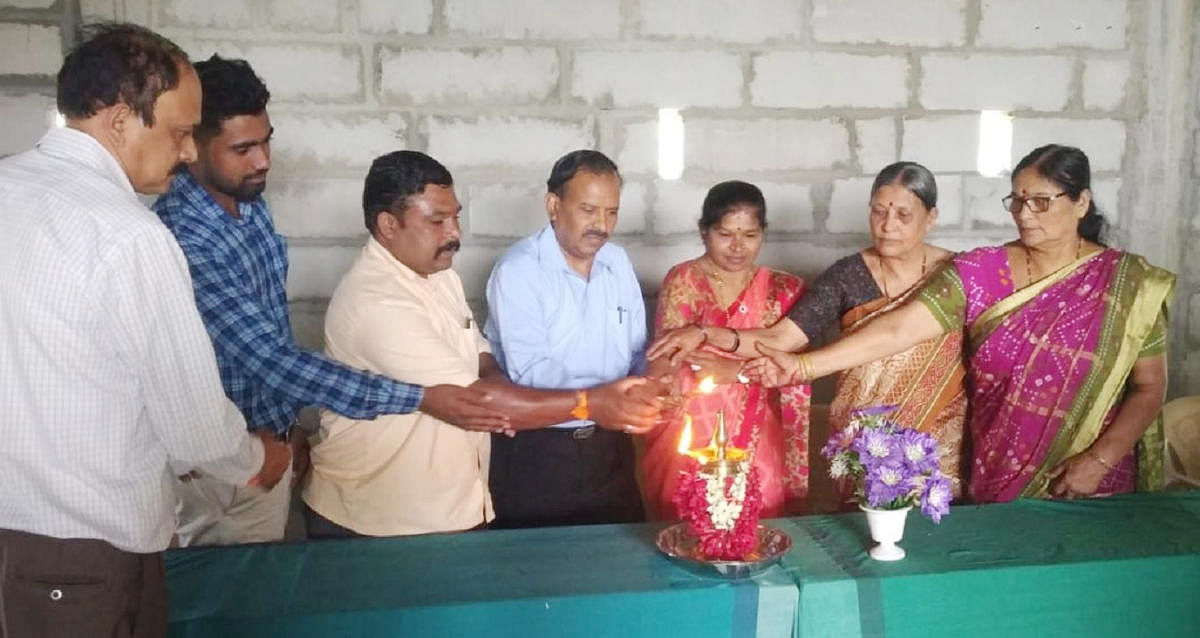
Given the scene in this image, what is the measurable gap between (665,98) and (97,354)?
9.29ft

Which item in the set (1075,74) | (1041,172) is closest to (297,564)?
(1041,172)

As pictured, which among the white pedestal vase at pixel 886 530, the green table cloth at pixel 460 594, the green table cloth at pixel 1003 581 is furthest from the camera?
the white pedestal vase at pixel 886 530

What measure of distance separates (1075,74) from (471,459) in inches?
132

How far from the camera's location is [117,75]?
5.10 feet

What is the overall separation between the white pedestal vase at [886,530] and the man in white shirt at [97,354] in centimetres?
133

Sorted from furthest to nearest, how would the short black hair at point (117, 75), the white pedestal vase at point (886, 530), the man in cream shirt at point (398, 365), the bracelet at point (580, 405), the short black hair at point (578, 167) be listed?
the short black hair at point (578, 167) → the bracelet at point (580, 405) → the man in cream shirt at point (398, 365) → the white pedestal vase at point (886, 530) → the short black hair at point (117, 75)

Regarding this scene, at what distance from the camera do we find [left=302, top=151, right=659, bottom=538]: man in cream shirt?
7.76ft

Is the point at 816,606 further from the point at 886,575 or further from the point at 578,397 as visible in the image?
the point at 578,397

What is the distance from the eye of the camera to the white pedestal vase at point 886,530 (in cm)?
205

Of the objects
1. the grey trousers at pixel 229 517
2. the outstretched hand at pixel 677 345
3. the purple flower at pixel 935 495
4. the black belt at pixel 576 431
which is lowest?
the grey trousers at pixel 229 517

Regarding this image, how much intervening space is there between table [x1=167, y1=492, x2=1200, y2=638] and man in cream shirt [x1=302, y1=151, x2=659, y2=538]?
23 centimetres

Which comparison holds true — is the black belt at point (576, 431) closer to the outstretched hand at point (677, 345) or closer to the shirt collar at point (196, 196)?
the outstretched hand at point (677, 345)

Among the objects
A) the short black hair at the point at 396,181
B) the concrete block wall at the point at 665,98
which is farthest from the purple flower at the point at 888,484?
the concrete block wall at the point at 665,98

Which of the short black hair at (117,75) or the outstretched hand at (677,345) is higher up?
the short black hair at (117,75)
